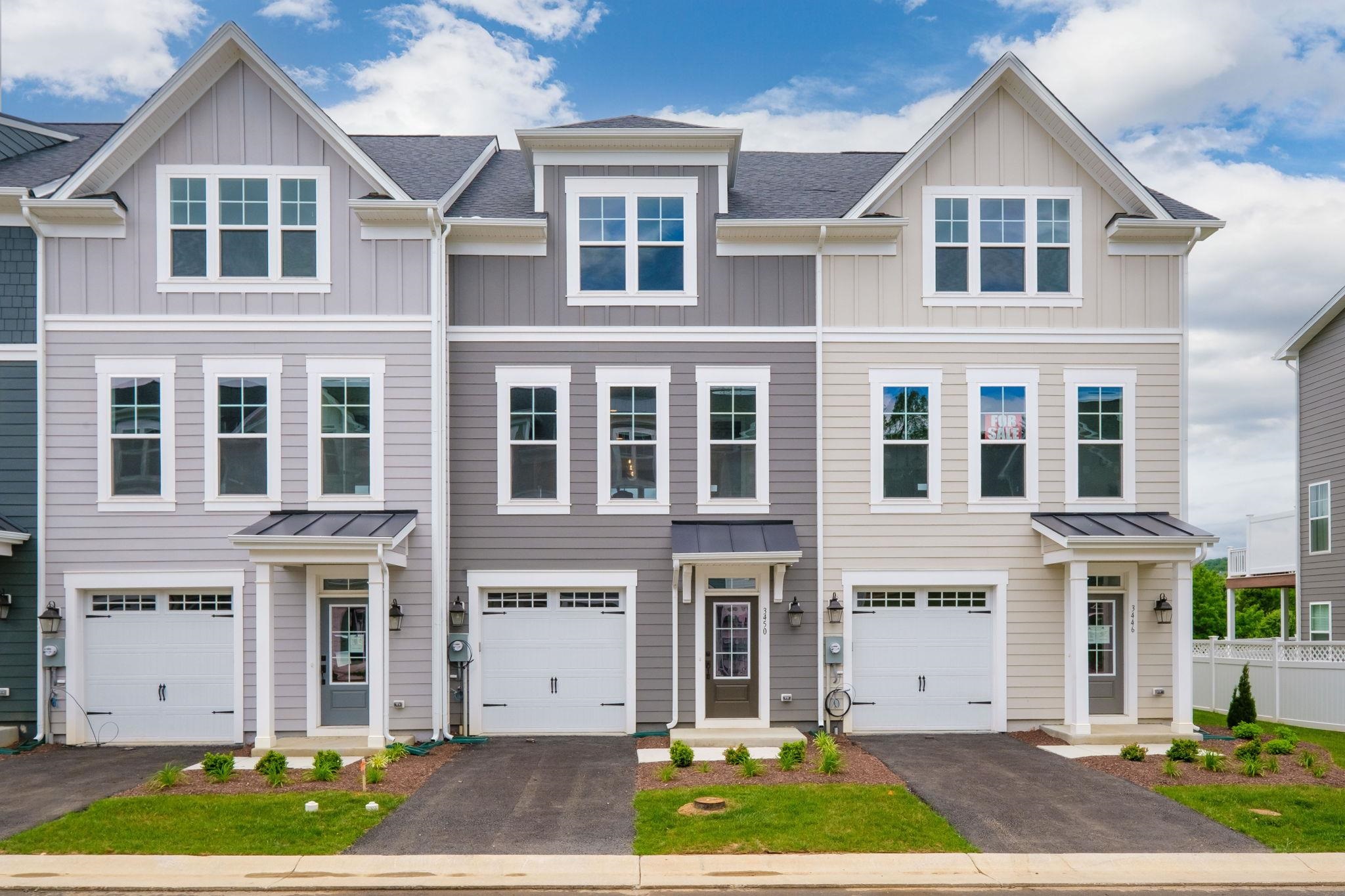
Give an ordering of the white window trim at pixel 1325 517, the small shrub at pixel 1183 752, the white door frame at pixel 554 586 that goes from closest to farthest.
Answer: the small shrub at pixel 1183 752, the white door frame at pixel 554 586, the white window trim at pixel 1325 517

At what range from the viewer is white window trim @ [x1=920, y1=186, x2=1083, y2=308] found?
53.6 feet

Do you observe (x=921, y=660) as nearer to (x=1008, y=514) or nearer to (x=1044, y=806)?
(x=1008, y=514)

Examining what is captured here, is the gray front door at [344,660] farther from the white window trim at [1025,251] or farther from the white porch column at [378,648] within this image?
the white window trim at [1025,251]

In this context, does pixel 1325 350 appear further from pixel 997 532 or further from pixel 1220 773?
pixel 1220 773

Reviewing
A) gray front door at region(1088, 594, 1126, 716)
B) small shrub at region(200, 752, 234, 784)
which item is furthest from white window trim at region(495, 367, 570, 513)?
gray front door at region(1088, 594, 1126, 716)

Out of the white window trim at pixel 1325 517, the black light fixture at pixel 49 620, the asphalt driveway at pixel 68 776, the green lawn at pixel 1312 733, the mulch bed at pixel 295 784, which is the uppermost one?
the white window trim at pixel 1325 517

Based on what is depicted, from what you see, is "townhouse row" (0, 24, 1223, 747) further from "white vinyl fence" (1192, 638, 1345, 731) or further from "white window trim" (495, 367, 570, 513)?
"white vinyl fence" (1192, 638, 1345, 731)

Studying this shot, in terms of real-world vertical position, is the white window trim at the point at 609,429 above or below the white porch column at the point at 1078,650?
above

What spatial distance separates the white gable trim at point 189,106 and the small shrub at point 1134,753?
1233cm

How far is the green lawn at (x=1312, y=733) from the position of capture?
14.9m

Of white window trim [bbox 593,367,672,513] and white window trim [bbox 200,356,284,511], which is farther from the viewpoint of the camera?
white window trim [bbox 593,367,672,513]

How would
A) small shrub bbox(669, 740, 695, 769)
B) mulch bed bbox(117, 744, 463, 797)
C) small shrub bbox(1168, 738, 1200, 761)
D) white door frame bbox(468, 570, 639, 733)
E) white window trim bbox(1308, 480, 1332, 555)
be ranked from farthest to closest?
1. white window trim bbox(1308, 480, 1332, 555)
2. white door frame bbox(468, 570, 639, 733)
3. small shrub bbox(1168, 738, 1200, 761)
4. small shrub bbox(669, 740, 695, 769)
5. mulch bed bbox(117, 744, 463, 797)

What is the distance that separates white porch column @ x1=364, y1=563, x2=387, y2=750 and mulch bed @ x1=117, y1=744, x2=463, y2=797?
3.79 ft

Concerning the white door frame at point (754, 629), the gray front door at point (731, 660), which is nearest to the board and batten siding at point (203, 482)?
the white door frame at point (754, 629)
